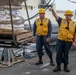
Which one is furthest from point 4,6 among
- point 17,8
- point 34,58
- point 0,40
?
point 34,58

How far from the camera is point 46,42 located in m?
10.3

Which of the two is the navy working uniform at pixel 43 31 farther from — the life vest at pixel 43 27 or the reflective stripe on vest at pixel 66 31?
the reflective stripe on vest at pixel 66 31

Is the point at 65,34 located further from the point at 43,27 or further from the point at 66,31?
the point at 43,27

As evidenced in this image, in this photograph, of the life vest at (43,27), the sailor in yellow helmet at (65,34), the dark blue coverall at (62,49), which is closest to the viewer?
the sailor in yellow helmet at (65,34)

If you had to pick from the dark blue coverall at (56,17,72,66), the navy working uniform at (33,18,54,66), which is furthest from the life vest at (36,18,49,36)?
the dark blue coverall at (56,17,72,66)

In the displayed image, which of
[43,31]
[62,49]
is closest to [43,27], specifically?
[43,31]

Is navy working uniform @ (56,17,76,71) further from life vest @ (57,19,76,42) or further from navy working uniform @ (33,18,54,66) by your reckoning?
navy working uniform @ (33,18,54,66)

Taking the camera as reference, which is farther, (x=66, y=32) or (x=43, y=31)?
(x=43, y=31)

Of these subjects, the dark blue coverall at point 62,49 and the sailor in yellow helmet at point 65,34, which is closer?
the sailor in yellow helmet at point 65,34

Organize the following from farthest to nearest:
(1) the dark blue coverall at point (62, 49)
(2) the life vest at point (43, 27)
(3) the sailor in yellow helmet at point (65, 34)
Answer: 1. (2) the life vest at point (43, 27)
2. (1) the dark blue coverall at point (62, 49)
3. (3) the sailor in yellow helmet at point (65, 34)

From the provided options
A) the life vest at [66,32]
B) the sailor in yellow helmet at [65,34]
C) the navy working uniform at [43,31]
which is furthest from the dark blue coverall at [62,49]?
the navy working uniform at [43,31]

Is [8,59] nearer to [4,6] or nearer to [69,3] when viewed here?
[4,6]

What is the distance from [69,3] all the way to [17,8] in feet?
25.8

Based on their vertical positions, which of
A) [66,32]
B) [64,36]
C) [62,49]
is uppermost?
[66,32]
